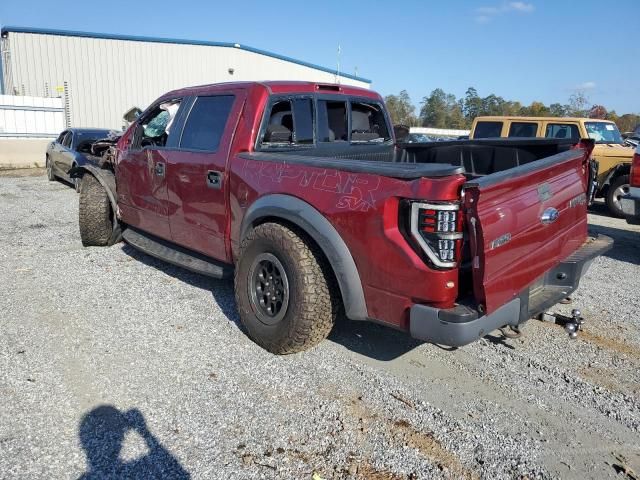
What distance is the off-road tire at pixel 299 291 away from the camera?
335 centimetres

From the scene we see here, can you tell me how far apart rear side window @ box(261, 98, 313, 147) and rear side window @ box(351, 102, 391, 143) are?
0.64m

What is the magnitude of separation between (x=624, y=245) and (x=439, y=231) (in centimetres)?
630

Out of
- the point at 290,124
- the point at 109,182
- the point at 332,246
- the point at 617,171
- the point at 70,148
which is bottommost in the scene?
the point at 332,246

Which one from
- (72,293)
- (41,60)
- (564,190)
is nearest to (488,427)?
(564,190)

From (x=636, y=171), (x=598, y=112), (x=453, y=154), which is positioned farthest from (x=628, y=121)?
(x=453, y=154)

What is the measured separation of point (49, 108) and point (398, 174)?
67.7ft

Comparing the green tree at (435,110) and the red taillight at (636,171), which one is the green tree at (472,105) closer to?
the green tree at (435,110)

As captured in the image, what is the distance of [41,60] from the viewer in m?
22.3

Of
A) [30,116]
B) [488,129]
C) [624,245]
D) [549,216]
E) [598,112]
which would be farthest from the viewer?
[598,112]

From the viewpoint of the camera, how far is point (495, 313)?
2889 millimetres

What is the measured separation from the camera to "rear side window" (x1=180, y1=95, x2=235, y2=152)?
424cm

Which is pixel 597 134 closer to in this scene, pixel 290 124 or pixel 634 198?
pixel 634 198

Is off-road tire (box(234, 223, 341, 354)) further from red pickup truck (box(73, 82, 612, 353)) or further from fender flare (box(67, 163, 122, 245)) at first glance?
fender flare (box(67, 163, 122, 245))

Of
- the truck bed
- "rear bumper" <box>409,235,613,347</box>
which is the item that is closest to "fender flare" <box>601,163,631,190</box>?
the truck bed
